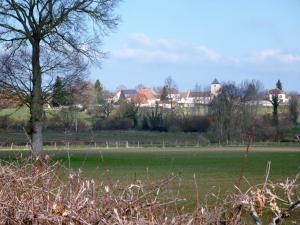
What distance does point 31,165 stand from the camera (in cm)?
623

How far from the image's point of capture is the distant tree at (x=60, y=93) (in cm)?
3734

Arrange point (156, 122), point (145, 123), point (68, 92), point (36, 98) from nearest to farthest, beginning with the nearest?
point (36, 98) → point (68, 92) → point (145, 123) → point (156, 122)

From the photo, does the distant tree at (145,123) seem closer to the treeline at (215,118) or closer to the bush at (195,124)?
the treeline at (215,118)

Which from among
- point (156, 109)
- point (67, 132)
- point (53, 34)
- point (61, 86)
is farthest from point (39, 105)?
point (156, 109)

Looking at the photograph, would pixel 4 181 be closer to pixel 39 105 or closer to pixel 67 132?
pixel 67 132

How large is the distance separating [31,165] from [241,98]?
9140cm

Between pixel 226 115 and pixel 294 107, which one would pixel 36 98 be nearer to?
pixel 226 115

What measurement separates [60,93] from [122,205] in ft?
109

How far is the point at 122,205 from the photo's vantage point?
15.3ft

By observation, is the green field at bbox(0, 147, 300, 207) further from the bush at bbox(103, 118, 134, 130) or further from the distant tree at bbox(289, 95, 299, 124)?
the distant tree at bbox(289, 95, 299, 124)

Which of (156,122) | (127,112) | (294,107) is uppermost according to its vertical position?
(294,107)

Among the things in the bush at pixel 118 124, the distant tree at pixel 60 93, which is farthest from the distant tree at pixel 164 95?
the distant tree at pixel 60 93

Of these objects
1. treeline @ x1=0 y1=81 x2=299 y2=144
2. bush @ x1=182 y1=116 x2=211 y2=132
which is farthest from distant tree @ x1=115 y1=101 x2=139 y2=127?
bush @ x1=182 y1=116 x2=211 y2=132

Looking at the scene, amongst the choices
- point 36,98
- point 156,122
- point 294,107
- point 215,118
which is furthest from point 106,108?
point 36,98
